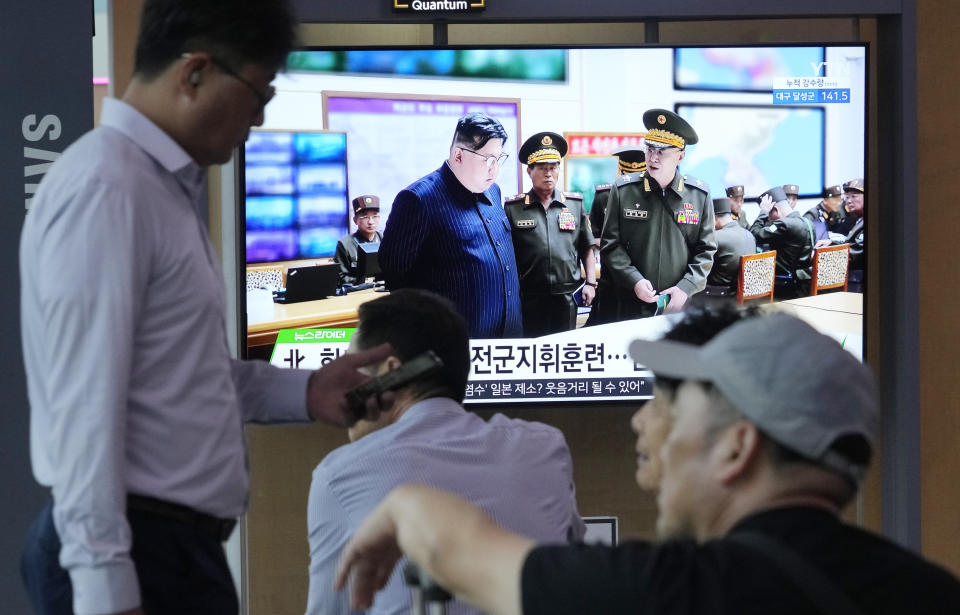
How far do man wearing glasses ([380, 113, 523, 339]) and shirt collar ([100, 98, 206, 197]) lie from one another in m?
1.91

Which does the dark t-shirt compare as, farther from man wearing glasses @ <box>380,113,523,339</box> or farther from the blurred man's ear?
man wearing glasses @ <box>380,113,523,339</box>

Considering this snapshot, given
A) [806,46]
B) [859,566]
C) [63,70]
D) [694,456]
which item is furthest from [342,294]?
[859,566]

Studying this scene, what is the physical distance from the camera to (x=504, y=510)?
1706mm

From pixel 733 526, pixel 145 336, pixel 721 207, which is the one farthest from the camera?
pixel 721 207

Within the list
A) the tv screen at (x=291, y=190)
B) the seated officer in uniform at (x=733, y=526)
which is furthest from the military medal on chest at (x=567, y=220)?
the seated officer in uniform at (x=733, y=526)

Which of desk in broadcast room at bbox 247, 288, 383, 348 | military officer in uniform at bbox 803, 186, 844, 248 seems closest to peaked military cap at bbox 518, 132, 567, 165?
desk in broadcast room at bbox 247, 288, 383, 348

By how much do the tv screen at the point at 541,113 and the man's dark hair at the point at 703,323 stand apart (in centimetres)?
205

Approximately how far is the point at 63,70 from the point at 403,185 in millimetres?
1119

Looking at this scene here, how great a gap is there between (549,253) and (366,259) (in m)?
0.59

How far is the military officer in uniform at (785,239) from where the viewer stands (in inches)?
135

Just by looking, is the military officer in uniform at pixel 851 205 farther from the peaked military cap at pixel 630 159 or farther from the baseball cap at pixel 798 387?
the baseball cap at pixel 798 387

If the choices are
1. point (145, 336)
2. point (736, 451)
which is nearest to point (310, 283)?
point (145, 336)

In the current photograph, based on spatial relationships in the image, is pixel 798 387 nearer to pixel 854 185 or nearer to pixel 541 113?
pixel 541 113

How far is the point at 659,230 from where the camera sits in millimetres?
3424
